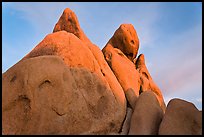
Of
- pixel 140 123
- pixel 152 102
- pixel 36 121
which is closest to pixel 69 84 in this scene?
pixel 36 121

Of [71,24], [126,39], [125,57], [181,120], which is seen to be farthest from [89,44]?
[181,120]

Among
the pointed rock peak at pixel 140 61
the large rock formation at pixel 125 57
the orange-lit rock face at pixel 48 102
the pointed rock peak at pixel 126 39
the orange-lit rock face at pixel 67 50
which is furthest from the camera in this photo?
the pointed rock peak at pixel 140 61

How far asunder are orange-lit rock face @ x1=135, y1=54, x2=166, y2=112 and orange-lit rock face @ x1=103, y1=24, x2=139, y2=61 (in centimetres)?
127

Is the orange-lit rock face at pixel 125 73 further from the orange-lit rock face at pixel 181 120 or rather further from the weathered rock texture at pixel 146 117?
the orange-lit rock face at pixel 181 120

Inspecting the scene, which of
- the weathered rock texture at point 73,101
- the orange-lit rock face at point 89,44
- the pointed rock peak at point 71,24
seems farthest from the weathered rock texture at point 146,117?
the pointed rock peak at point 71,24

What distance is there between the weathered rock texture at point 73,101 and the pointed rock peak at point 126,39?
2.15 meters

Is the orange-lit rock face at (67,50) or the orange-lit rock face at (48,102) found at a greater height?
the orange-lit rock face at (67,50)

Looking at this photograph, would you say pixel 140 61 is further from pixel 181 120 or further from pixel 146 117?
pixel 181 120

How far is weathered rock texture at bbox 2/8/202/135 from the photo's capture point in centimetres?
620

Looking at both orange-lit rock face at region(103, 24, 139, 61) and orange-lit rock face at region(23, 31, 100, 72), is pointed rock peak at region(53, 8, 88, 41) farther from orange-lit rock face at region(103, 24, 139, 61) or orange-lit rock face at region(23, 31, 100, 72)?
orange-lit rock face at region(103, 24, 139, 61)

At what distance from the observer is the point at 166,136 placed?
6574mm

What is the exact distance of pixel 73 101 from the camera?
666cm

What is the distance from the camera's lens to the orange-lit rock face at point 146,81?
11.4 metres

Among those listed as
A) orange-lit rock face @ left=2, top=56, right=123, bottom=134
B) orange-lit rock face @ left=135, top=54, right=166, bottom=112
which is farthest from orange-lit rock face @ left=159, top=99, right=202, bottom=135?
orange-lit rock face @ left=135, top=54, right=166, bottom=112
